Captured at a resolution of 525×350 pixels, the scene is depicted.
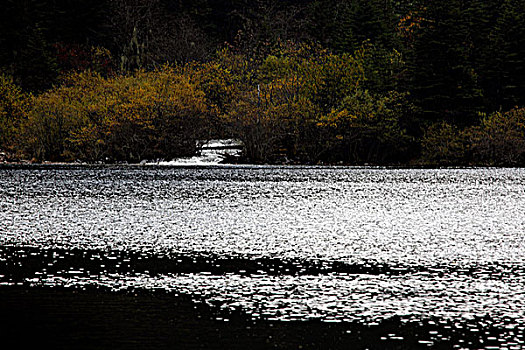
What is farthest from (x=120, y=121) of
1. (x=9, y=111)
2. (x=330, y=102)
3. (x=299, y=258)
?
(x=299, y=258)

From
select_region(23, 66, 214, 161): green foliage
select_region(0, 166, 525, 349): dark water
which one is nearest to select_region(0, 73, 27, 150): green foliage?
select_region(23, 66, 214, 161): green foliage

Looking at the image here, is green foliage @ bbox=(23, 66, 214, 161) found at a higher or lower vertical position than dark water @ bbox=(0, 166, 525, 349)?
higher

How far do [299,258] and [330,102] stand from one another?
53.6 m

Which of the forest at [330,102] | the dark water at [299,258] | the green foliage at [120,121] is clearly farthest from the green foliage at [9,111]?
the dark water at [299,258]

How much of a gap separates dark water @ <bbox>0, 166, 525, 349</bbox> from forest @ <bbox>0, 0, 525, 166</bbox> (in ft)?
108

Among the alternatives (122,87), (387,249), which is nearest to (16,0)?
(122,87)

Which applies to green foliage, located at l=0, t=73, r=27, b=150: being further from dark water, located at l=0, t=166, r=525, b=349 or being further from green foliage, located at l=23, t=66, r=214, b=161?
dark water, located at l=0, t=166, r=525, b=349

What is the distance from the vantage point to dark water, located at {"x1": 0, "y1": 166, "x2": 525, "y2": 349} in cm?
1041

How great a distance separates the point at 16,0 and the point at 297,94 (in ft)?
116

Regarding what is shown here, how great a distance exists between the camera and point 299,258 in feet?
51.2

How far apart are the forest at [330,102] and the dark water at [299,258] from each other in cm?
3297

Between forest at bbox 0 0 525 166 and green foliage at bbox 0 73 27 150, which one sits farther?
green foliage at bbox 0 73 27 150

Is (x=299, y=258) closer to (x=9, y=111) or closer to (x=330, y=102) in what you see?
(x=330, y=102)

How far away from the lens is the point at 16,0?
83.2 metres
